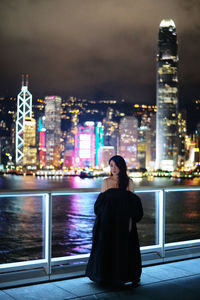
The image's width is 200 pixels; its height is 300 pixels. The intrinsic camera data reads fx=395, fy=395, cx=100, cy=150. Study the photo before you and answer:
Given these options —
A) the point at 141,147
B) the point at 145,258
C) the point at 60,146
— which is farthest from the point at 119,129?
the point at 145,258

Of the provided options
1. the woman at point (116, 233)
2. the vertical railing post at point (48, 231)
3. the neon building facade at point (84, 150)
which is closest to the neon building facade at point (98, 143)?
the neon building facade at point (84, 150)

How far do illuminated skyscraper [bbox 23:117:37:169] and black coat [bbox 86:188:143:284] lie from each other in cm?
15259

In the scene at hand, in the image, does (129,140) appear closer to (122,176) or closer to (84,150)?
(84,150)

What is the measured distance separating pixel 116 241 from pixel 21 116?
170439 mm

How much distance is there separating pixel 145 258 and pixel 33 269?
50.5 inches

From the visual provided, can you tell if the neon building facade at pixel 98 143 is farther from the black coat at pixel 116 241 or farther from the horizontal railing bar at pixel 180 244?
the black coat at pixel 116 241

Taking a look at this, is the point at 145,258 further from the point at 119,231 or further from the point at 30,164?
the point at 30,164

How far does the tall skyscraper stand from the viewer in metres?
152

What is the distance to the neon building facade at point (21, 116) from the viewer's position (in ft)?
507

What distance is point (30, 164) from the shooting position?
155500 mm

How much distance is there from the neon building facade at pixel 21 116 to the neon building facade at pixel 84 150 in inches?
876

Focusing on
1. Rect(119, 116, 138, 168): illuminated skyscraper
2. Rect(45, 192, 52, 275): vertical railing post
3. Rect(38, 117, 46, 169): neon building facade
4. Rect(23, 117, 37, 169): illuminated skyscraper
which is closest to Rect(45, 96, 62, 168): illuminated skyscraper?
Rect(38, 117, 46, 169): neon building facade

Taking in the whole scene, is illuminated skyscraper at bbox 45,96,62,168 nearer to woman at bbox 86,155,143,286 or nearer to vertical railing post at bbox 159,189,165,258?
vertical railing post at bbox 159,189,165,258

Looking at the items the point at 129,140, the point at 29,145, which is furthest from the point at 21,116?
the point at 129,140
